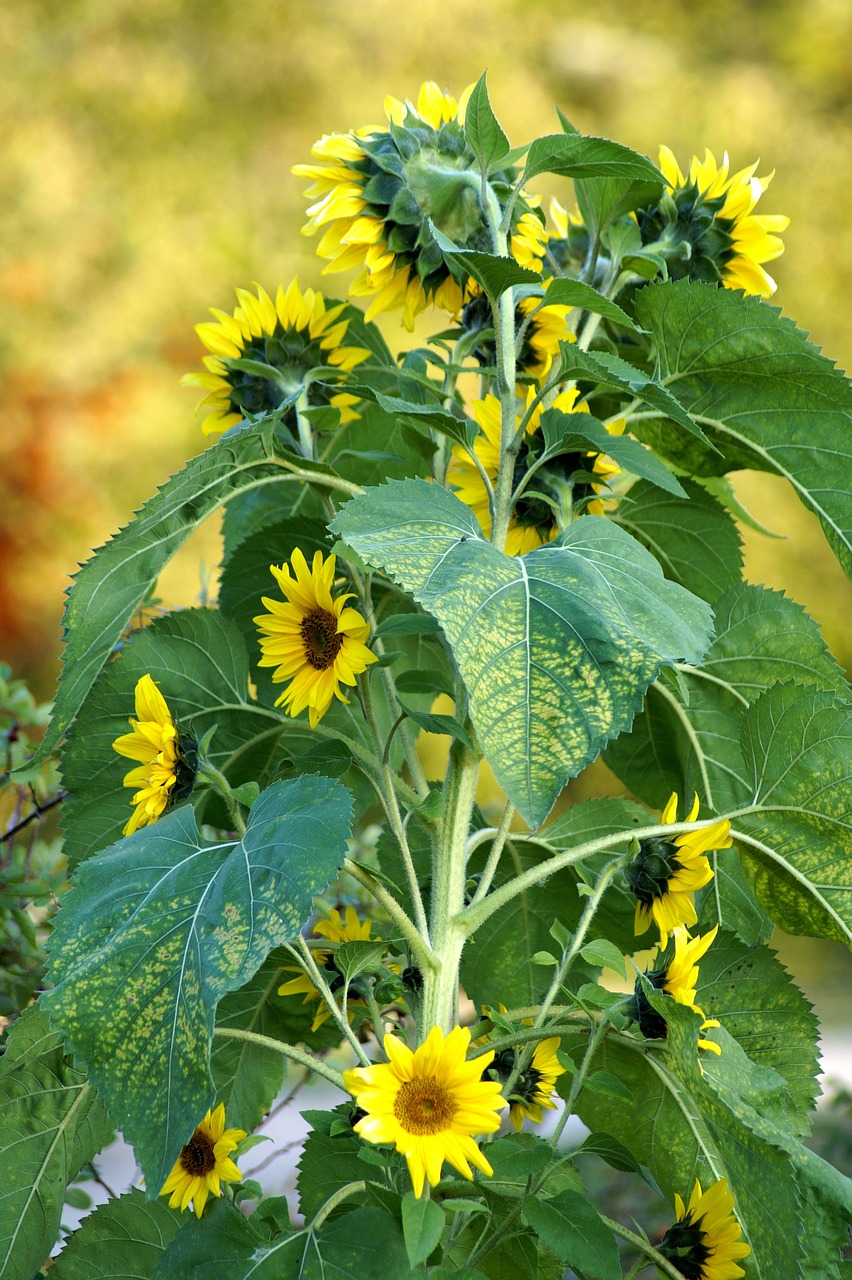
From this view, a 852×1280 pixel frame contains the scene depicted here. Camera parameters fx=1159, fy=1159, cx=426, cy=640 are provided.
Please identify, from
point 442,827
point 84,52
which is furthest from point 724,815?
point 84,52

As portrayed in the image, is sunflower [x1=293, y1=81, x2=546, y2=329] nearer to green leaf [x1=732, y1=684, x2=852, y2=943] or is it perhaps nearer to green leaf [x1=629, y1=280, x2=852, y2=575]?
green leaf [x1=629, y1=280, x2=852, y2=575]

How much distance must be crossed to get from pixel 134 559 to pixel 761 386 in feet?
0.75

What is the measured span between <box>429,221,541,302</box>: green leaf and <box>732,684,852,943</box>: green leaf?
160mm

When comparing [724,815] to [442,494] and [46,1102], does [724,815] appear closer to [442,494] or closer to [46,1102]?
[442,494]

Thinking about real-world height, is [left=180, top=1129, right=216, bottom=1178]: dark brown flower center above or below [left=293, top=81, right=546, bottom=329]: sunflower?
below

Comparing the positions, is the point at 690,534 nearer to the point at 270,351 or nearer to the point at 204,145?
the point at 270,351

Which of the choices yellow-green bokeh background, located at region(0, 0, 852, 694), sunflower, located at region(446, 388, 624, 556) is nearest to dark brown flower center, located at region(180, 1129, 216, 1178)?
sunflower, located at region(446, 388, 624, 556)

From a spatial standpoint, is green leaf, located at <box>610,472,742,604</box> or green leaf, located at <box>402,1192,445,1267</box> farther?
green leaf, located at <box>610,472,742,604</box>

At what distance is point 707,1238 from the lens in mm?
365

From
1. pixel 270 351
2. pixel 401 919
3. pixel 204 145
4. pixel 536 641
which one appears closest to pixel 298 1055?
pixel 401 919

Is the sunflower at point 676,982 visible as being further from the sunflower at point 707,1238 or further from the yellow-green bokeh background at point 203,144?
the yellow-green bokeh background at point 203,144

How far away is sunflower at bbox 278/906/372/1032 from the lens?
41 centimetres

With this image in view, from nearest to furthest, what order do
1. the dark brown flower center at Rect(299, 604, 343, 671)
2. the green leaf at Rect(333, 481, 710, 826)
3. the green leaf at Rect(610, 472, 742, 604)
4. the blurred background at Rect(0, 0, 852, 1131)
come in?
the green leaf at Rect(333, 481, 710, 826), the dark brown flower center at Rect(299, 604, 343, 671), the green leaf at Rect(610, 472, 742, 604), the blurred background at Rect(0, 0, 852, 1131)

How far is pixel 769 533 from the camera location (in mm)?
498
